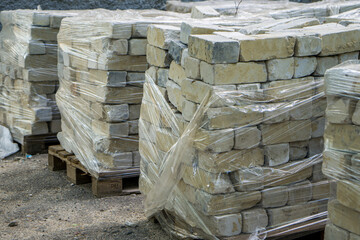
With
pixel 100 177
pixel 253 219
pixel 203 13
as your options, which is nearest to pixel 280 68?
pixel 253 219

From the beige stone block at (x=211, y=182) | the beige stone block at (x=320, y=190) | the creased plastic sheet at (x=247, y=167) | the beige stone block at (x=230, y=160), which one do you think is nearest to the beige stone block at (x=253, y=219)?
the creased plastic sheet at (x=247, y=167)

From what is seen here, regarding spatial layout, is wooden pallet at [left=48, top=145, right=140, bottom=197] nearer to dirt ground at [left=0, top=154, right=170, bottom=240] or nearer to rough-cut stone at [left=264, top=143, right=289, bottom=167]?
dirt ground at [left=0, top=154, right=170, bottom=240]

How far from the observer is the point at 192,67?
4.61 meters

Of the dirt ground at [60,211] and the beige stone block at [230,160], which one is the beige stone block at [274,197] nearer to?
the beige stone block at [230,160]

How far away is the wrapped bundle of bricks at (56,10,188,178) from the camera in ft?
20.2

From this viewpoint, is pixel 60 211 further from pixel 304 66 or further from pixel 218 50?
pixel 304 66

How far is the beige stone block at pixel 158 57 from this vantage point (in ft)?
17.1

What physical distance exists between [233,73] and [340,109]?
0.94 meters

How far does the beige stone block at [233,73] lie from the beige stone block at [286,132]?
1.31 feet

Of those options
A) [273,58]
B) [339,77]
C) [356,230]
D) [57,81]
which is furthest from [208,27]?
[57,81]

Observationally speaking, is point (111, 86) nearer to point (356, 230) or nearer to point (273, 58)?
point (273, 58)

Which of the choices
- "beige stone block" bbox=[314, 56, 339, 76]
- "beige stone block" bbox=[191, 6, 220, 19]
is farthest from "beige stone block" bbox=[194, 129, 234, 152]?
"beige stone block" bbox=[191, 6, 220, 19]

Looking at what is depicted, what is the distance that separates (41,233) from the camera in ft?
18.3

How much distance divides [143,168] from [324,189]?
1.81 metres
